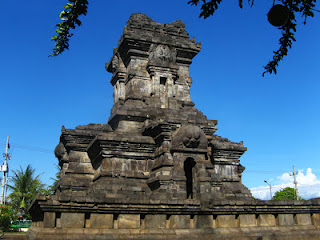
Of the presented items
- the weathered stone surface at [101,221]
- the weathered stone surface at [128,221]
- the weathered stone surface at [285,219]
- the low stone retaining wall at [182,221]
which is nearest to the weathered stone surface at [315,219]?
the low stone retaining wall at [182,221]

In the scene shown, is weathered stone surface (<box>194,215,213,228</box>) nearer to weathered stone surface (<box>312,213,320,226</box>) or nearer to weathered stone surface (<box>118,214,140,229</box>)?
weathered stone surface (<box>118,214,140,229</box>)

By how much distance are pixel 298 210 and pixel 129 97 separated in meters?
10.6

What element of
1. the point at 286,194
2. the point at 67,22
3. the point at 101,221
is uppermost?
the point at 286,194

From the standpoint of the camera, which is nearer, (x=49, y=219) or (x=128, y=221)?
(x=49, y=219)

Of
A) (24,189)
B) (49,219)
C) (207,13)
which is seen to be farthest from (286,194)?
(207,13)

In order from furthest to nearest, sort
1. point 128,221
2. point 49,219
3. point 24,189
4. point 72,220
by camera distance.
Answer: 1. point 24,189
2. point 128,221
3. point 72,220
4. point 49,219

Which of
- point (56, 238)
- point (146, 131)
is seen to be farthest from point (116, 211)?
point (146, 131)

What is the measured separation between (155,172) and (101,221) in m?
5.01

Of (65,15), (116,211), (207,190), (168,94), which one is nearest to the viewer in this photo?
(65,15)

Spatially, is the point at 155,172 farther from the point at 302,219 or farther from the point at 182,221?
the point at 302,219

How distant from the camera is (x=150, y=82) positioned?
1986 centimetres

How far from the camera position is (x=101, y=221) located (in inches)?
410

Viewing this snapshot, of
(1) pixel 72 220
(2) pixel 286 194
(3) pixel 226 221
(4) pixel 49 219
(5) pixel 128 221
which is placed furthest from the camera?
(2) pixel 286 194

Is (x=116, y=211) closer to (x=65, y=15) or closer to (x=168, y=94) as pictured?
(x=65, y=15)
